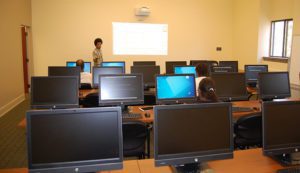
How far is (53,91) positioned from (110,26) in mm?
5424

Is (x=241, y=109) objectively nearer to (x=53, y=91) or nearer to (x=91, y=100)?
(x=91, y=100)

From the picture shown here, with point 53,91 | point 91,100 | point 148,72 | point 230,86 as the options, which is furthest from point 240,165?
point 148,72

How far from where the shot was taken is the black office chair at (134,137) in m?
2.69

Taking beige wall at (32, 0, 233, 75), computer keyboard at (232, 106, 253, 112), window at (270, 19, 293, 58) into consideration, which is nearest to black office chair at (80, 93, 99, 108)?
computer keyboard at (232, 106, 253, 112)

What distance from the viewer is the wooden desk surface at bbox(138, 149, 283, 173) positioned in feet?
6.05

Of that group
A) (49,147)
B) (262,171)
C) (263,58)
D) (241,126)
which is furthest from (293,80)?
(49,147)

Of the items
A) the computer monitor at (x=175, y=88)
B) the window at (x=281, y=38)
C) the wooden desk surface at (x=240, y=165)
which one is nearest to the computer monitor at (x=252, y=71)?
the computer monitor at (x=175, y=88)

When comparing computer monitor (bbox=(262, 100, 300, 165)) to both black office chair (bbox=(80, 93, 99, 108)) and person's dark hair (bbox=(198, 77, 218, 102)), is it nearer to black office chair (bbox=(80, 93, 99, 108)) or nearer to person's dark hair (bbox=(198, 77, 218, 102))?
person's dark hair (bbox=(198, 77, 218, 102))

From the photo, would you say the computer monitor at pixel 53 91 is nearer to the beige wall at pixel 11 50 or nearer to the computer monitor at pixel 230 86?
the computer monitor at pixel 230 86

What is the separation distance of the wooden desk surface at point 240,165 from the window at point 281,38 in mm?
5979

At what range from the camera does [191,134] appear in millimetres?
1760

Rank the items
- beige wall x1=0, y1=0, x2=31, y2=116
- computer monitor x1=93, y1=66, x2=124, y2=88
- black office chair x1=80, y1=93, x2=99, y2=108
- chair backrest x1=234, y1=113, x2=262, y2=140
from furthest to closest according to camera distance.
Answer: beige wall x1=0, y1=0, x2=31, y2=116, computer monitor x1=93, y1=66, x2=124, y2=88, black office chair x1=80, y1=93, x2=99, y2=108, chair backrest x1=234, y1=113, x2=262, y2=140

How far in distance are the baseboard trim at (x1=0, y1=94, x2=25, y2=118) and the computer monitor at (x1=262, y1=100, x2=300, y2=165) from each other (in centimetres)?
569

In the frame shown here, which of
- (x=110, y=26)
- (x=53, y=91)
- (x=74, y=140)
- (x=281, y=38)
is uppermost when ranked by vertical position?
(x=110, y=26)
